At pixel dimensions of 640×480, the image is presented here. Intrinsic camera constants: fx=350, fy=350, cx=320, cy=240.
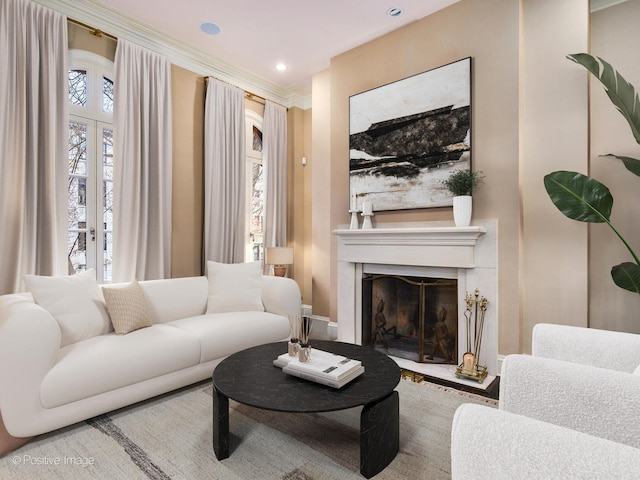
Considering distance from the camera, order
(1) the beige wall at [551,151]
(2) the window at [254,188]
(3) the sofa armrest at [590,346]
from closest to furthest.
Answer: (3) the sofa armrest at [590,346] → (1) the beige wall at [551,151] → (2) the window at [254,188]

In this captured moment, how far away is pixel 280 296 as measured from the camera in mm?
3385

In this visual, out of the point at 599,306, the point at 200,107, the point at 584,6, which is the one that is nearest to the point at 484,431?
the point at 599,306

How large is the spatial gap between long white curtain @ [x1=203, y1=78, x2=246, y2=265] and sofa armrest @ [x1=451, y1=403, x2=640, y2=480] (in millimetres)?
3533

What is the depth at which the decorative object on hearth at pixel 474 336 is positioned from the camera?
2.73m

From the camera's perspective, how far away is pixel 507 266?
279cm

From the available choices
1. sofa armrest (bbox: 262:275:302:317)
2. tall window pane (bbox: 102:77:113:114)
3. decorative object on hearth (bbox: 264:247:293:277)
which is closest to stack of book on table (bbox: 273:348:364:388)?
sofa armrest (bbox: 262:275:302:317)

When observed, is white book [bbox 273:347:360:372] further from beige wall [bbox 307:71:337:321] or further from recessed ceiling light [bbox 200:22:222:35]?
recessed ceiling light [bbox 200:22:222:35]

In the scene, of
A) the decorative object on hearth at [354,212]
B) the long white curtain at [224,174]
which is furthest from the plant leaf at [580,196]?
the long white curtain at [224,174]

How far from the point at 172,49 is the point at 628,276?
440cm

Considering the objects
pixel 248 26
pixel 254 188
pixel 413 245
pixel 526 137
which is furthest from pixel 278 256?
pixel 526 137

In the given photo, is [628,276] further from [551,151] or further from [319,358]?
[319,358]

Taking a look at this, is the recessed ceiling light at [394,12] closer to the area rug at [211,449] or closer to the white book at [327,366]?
the white book at [327,366]

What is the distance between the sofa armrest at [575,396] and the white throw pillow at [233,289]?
98.6 inches

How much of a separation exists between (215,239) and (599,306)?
360 cm
